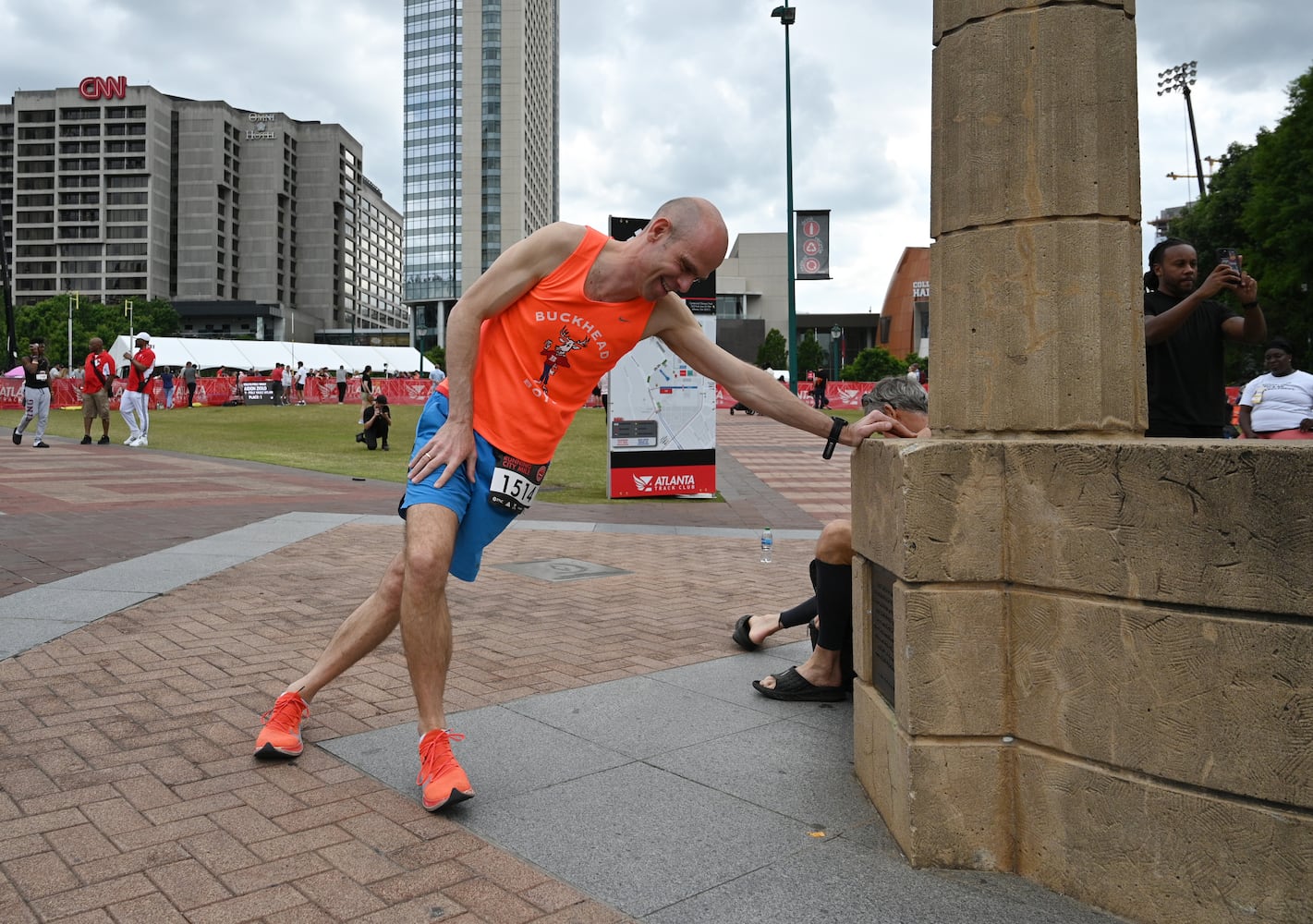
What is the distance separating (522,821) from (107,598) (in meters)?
3.85

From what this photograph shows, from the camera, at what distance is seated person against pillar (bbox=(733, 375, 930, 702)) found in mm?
3764

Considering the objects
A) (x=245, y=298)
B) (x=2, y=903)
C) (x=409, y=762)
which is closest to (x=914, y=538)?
(x=409, y=762)

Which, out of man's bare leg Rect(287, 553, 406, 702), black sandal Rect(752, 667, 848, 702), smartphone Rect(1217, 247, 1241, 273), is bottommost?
black sandal Rect(752, 667, 848, 702)

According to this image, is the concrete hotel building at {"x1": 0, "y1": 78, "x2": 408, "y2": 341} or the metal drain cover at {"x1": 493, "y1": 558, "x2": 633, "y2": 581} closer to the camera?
the metal drain cover at {"x1": 493, "y1": 558, "x2": 633, "y2": 581}

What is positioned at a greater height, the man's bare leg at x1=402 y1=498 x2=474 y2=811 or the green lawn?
the green lawn

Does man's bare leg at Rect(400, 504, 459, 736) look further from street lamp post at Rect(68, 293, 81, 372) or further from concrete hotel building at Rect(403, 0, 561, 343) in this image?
concrete hotel building at Rect(403, 0, 561, 343)

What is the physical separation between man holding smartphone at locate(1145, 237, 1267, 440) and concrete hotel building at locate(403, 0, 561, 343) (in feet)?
433

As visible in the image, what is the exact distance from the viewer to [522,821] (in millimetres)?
2771

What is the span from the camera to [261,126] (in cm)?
14838

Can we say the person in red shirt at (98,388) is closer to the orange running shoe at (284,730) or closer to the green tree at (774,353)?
the orange running shoe at (284,730)

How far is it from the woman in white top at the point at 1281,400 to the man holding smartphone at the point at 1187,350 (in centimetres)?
677

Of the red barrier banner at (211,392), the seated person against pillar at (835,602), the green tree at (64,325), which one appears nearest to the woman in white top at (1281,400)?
the seated person against pillar at (835,602)

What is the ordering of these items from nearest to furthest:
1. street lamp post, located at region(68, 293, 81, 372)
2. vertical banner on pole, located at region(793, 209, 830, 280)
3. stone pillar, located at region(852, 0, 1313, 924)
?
stone pillar, located at region(852, 0, 1313, 924) < vertical banner on pole, located at region(793, 209, 830, 280) < street lamp post, located at region(68, 293, 81, 372)

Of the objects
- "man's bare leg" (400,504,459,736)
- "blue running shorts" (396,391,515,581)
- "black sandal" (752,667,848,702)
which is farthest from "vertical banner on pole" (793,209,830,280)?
"man's bare leg" (400,504,459,736)
